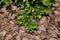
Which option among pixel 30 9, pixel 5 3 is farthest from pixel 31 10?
pixel 5 3

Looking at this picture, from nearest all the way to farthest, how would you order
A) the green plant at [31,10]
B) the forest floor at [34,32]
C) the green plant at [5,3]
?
the forest floor at [34,32]
the green plant at [31,10]
the green plant at [5,3]

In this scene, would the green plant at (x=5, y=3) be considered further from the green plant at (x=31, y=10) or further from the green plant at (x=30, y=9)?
the green plant at (x=31, y=10)

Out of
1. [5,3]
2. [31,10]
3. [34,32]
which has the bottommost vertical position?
[34,32]

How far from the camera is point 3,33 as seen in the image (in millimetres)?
4727

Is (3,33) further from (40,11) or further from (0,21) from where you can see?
(40,11)

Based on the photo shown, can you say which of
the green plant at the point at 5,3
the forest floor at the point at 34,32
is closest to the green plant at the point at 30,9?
the green plant at the point at 5,3

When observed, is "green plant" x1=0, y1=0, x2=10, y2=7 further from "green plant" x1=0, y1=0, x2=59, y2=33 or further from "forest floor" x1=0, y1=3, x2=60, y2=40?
"forest floor" x1=0, y1=3, x2=60, y2=40

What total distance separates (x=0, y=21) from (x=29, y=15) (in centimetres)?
82

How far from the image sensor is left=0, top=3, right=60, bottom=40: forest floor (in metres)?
4.70

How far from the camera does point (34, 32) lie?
478cm

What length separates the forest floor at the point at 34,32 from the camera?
4.70 metres

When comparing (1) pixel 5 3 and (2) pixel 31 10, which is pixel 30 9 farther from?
(1) pixel 5 3

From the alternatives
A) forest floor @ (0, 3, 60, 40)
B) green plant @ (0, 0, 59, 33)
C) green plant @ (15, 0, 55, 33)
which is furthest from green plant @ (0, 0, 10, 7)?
green plant @ (15, 0, 55, 33)

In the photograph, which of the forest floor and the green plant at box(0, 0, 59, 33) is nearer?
the forest floor
